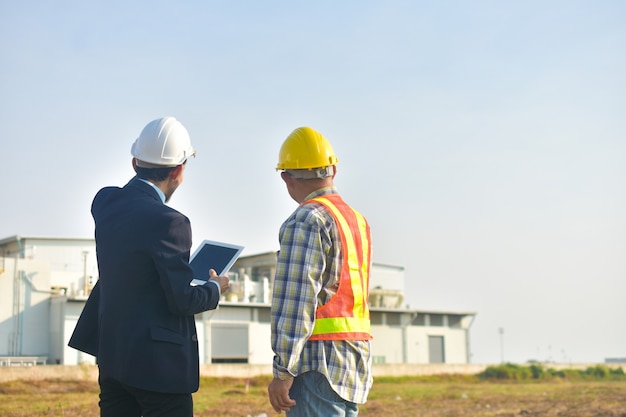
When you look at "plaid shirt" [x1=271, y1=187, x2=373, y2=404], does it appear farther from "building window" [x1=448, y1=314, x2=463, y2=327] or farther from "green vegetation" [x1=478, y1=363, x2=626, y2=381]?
"building window" [x1=448, y1=314, x2=463, y2=327]

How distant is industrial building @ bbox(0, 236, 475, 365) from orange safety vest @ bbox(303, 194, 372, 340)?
32.2 m

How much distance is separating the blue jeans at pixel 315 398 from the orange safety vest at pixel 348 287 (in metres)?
0.18

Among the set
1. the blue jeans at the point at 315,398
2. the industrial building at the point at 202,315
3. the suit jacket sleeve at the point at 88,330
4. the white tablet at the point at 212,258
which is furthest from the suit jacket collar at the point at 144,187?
the industrial building at the point at 202,315

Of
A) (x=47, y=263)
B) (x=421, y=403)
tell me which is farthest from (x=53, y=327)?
(x=421, y=403)

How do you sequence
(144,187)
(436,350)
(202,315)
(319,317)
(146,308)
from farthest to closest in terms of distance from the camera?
(436,350) < (202,315) < (144,187) < (319,317) < (146,308)

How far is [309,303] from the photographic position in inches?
129

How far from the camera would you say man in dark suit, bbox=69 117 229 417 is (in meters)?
3.18

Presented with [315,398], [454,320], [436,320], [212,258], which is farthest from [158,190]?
[454,320]

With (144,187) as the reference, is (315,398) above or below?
below

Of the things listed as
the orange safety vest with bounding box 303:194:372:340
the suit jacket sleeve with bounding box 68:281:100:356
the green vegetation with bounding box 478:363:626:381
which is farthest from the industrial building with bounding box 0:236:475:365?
the orange safety vest with bounding box 303:194:372:340

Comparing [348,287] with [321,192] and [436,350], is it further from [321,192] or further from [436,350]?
[436,350]

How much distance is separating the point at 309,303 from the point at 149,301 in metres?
0.67

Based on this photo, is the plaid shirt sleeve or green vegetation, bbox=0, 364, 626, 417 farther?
green vegetation, bbox=0, 364, 626, 417

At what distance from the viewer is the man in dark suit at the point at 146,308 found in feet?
10.4
